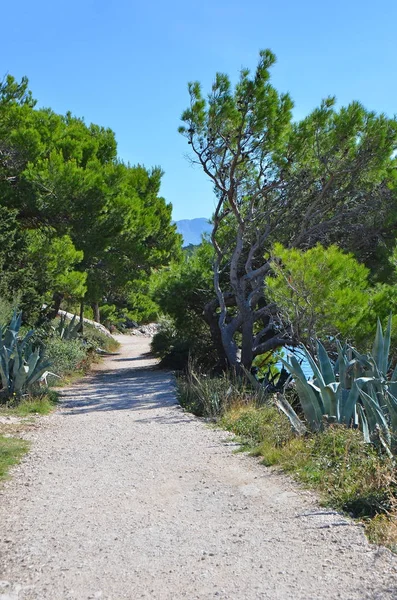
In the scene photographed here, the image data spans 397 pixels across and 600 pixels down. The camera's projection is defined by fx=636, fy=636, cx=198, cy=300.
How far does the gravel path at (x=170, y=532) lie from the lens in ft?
12.4

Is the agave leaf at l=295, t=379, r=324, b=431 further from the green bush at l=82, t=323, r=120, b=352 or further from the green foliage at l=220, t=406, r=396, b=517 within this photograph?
the green bush at l=82, t=323, r=120, b=352

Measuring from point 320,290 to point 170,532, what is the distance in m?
6.54

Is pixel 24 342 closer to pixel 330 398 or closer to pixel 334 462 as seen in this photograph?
pixel 330 398

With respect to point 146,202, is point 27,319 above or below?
below

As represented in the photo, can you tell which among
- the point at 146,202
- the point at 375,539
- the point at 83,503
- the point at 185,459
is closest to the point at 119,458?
the point at 185,459

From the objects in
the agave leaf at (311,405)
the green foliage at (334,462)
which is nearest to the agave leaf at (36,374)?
the green foliage at (334,462)

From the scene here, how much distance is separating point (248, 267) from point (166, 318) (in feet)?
32.6

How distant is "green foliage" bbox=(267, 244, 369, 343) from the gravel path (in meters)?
3.54

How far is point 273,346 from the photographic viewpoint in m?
14.4

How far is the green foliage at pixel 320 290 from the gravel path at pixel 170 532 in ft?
11.6

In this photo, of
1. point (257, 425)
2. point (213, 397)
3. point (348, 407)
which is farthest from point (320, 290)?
point (348, 407)

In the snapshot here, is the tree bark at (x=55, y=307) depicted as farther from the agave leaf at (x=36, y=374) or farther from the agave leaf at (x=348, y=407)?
the agave leaf at (x=348, y=407)

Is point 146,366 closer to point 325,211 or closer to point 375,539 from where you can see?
point 325,211

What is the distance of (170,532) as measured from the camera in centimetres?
471
